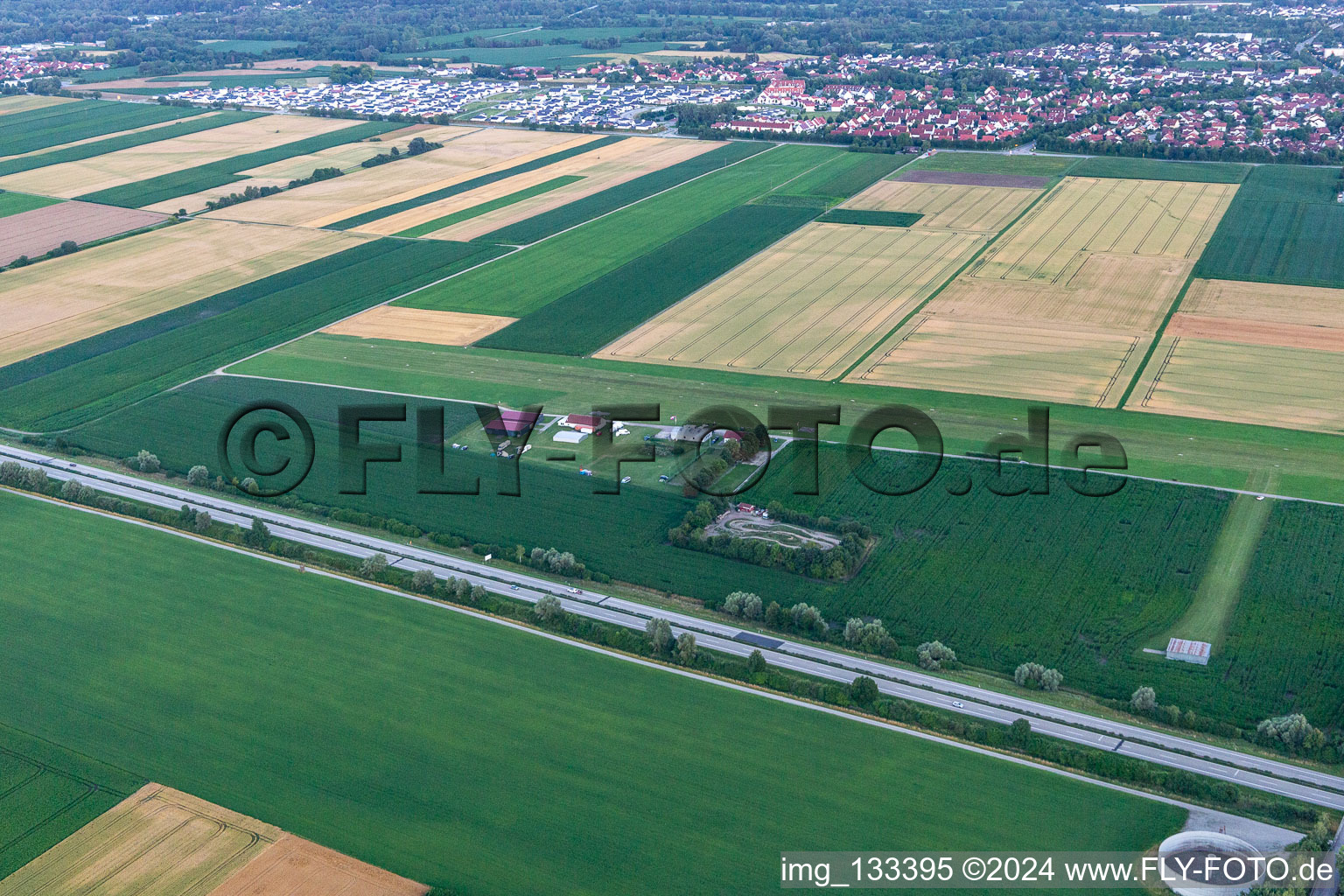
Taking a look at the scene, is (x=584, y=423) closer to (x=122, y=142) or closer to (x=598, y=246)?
(x=598, y=246)

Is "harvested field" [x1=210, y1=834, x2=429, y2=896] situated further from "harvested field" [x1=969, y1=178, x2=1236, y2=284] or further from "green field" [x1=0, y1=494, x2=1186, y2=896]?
"harvested field" [x1=969, y1=178, x2=1236, y2=284]

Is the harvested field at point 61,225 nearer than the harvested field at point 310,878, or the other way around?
the harvested field at point 310,878

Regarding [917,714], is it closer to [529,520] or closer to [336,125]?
[529,520]

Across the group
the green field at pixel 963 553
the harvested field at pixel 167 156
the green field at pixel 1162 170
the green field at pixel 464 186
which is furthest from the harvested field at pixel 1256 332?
the harvested field at pixel 167 156

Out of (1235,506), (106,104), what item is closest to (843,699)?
(1235,506)

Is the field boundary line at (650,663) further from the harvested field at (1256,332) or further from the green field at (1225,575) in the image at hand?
the harvested field at (1256,332)

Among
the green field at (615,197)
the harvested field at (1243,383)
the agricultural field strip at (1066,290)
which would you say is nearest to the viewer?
the harvested field at (1243,383)
